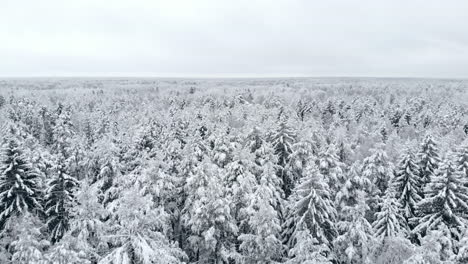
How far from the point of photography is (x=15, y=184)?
21.0 meters

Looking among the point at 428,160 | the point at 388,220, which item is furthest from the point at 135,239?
the point at 428,160

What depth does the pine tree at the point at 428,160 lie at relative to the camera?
2794 cm

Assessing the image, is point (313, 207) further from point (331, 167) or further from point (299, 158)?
point (299, 158)

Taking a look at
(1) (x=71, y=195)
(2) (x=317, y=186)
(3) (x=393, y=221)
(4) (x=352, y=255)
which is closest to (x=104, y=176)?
(1) (x=71, y=195)

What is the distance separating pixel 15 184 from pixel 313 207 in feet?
59.7

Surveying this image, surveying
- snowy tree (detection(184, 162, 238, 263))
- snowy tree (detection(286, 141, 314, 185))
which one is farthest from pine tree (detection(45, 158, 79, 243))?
snowy tree (detection(286, 141, 314, 185))

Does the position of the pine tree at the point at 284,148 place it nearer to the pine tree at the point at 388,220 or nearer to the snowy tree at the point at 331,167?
the snowy tree at the point at 331,167

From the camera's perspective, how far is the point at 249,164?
83.7 ft

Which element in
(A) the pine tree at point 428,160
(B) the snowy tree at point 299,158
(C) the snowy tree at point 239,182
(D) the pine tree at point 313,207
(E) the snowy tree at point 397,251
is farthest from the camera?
A: (B) the snowy tree at point 299,158

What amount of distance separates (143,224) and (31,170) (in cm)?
1167

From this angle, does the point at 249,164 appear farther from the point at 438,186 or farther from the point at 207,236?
the point at 438,186

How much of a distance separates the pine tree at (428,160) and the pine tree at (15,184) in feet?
92.0

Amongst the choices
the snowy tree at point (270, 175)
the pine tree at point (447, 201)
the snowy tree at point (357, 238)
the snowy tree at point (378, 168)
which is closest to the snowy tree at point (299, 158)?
the snowy tree at point (270, 175)

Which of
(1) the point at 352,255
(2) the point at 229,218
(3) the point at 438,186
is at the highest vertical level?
(3) the point at 438,186
